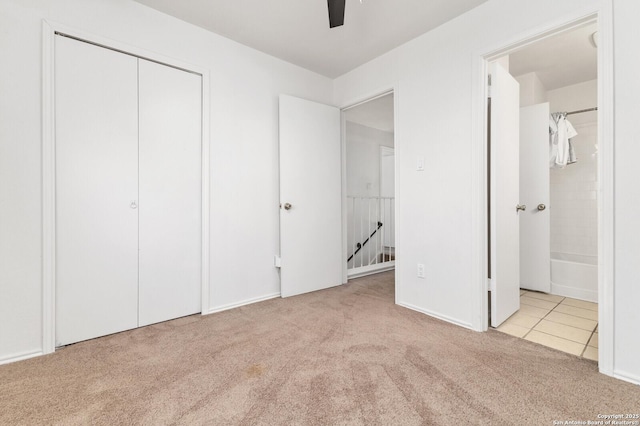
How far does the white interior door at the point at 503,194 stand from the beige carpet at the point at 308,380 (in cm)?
41

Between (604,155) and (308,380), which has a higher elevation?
(604,155)

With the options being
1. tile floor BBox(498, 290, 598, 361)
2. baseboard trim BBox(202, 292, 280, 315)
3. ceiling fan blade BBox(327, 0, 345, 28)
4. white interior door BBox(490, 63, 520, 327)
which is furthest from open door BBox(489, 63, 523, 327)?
baseboard trim BBox(202, 292, 280, 315)

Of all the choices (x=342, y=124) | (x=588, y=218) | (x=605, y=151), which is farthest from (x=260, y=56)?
(x=588, y=218)

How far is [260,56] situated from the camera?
2.83 meters

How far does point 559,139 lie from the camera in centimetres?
313

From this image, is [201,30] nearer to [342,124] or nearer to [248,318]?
[342,124]

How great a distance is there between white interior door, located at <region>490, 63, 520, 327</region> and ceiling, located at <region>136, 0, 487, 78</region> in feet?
2.31

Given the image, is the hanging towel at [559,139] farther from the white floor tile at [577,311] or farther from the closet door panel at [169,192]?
the closet door panel at [169,192]

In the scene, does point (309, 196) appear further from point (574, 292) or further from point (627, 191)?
point (574, 292)

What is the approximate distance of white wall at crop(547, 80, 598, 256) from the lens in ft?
11.7

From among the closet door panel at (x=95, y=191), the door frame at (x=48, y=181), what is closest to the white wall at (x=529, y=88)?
the closet door panel at (x=95, y=191)

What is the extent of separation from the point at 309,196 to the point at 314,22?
153cm

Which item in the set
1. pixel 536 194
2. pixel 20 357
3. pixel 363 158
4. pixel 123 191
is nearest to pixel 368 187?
pixel 363 158

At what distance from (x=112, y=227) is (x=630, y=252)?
308 centimetres
